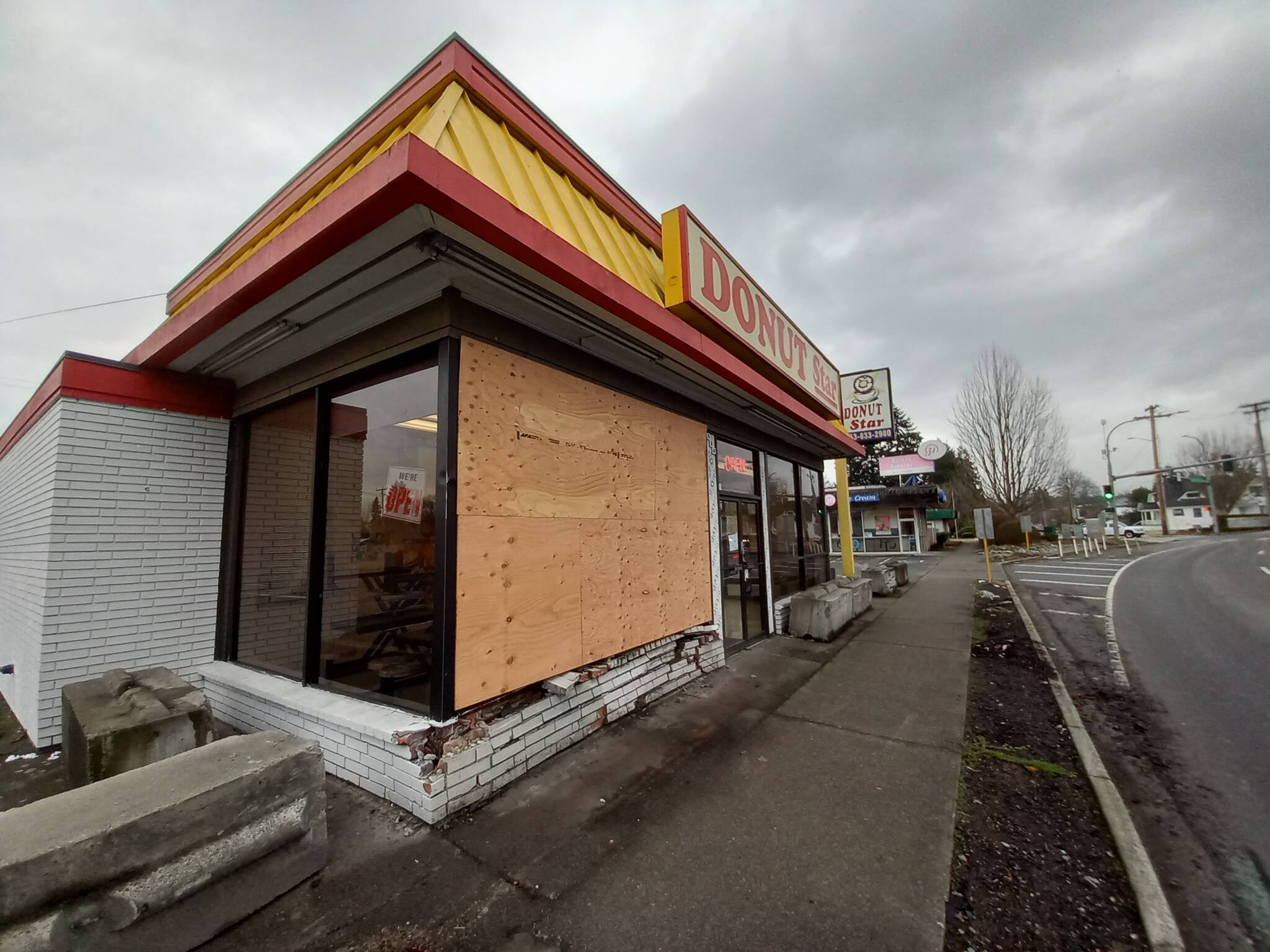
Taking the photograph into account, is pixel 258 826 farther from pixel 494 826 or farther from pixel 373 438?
pixel 373 438

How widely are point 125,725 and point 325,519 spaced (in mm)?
1729

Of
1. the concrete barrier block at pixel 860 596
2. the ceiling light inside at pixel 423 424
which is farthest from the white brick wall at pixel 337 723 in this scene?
the concrete barrier block at pixel 860 596

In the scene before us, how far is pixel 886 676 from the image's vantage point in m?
6.05

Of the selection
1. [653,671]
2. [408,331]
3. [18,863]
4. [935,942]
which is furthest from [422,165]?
[653,671]

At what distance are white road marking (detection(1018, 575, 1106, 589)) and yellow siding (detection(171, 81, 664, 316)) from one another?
53.2 feet

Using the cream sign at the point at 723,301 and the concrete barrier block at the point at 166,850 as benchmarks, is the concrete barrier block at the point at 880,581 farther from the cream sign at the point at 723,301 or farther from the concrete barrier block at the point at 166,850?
the concrete barrier block at the point at 166,850

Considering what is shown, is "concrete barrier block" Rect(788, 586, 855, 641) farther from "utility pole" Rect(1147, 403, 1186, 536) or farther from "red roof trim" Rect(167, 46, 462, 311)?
"utility pole" Rect(1147, 403, 1186, 536)

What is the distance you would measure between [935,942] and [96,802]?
373 centimetres

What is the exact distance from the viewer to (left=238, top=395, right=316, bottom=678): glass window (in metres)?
4.45

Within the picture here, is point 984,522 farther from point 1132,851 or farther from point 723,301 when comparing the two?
point 1132,851

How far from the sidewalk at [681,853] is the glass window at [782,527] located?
3.77 metres

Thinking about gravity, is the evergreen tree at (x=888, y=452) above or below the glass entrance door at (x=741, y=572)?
above

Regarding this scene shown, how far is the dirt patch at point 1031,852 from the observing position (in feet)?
7.65

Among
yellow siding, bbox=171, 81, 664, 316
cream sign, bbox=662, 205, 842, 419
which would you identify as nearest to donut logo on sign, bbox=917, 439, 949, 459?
cream sign, bbox=662, 205, 842, 419
